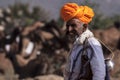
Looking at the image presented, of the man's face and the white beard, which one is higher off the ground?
the man's face

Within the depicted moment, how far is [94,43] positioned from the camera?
515 cm

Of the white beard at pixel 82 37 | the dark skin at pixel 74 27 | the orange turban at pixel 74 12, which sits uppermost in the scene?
the orange turban at pixel 74 12

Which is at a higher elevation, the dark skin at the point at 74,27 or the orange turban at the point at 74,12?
the orange turban at the point at 74,12

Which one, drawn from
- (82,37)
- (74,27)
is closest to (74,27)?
(74,27)

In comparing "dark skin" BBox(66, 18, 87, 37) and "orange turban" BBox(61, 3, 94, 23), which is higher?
"orange turban" BBox(61, 3, 94, 23)

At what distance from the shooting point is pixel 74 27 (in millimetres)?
5309

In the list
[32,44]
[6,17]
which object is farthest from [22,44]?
[6,17]

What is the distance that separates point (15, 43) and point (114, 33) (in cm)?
431

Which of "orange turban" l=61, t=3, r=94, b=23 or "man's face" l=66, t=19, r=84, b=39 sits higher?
"orange turban" l=61, t=3, r=94, b=23

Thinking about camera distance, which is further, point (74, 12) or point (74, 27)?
point (74, 27)

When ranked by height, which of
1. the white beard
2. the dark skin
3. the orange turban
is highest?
the orange turban

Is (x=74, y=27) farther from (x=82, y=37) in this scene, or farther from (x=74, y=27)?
(x=82, y=37)

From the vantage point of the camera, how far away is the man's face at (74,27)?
17.3 ft

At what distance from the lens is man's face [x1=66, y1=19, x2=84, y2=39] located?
5281mm
